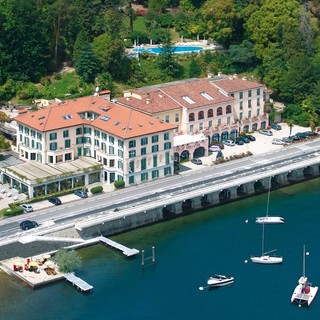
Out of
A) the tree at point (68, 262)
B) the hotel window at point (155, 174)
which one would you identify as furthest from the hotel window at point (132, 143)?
the tree at point (68, 262)

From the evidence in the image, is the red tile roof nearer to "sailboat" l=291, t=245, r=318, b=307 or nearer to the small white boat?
the small white boat

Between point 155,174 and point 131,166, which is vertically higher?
point 131,166

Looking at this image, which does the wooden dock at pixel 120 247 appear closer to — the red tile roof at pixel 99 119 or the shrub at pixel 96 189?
the shrub at pixel 96 189

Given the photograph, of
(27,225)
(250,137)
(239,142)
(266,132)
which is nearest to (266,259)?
(27,225)

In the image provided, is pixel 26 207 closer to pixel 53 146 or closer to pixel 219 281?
pixel 53 146

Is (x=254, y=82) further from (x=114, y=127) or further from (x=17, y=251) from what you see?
(x=17, y=251)

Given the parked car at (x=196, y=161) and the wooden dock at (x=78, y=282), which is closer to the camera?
the wooden dock at (x=78, y=282)

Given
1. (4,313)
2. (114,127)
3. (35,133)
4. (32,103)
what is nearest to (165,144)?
(114,127)
